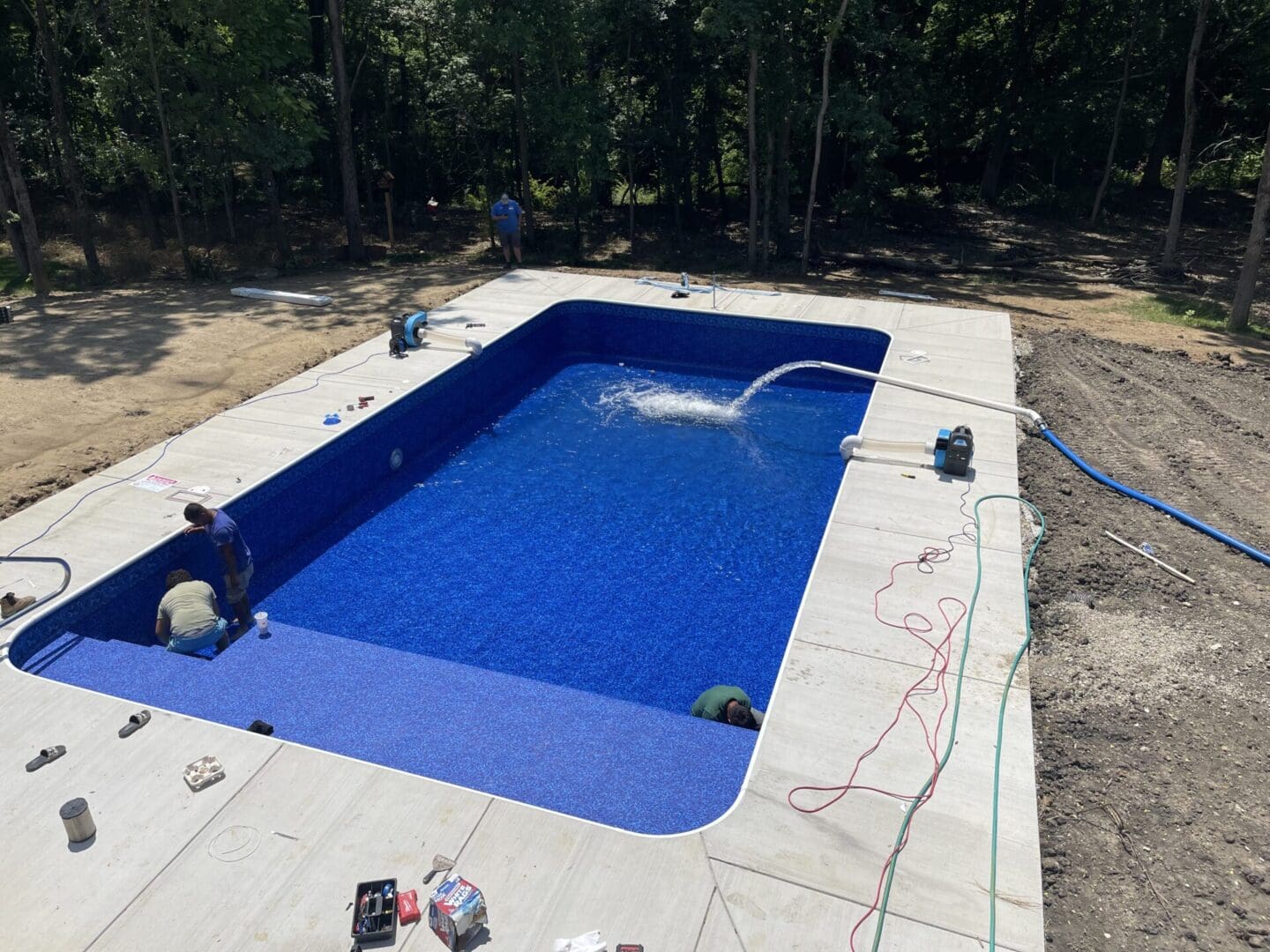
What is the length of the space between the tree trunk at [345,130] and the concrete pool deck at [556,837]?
11672 millimetres

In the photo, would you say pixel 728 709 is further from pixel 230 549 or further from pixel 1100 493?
pixel 1100 493

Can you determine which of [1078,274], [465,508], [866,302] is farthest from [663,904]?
[1078,274]

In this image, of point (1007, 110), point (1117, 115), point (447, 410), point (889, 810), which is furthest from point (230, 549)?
point (1007, 110)

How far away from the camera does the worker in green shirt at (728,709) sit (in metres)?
5.88

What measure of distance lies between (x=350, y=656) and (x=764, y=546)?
4354 mm

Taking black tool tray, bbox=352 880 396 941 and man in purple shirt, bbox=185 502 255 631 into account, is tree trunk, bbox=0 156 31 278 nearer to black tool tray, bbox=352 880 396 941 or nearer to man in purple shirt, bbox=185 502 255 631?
man in purple shirt, bbox=185 502 255 631

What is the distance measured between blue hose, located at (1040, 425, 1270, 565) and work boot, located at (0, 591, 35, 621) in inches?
383

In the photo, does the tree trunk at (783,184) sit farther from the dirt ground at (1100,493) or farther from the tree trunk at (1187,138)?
the tree trunk at (1187,138)

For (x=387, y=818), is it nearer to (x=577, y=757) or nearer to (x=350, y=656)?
(x=577, y=757)

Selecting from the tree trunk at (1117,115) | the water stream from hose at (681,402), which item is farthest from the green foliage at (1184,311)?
the tree trunk at (1117,115)

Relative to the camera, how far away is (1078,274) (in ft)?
56.0

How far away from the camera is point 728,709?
5.91 metres

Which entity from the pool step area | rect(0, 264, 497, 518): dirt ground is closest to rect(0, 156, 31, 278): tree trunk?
rect(0, 264, 497, 518): dirt ground

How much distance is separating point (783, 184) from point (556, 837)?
15613 millimetres
